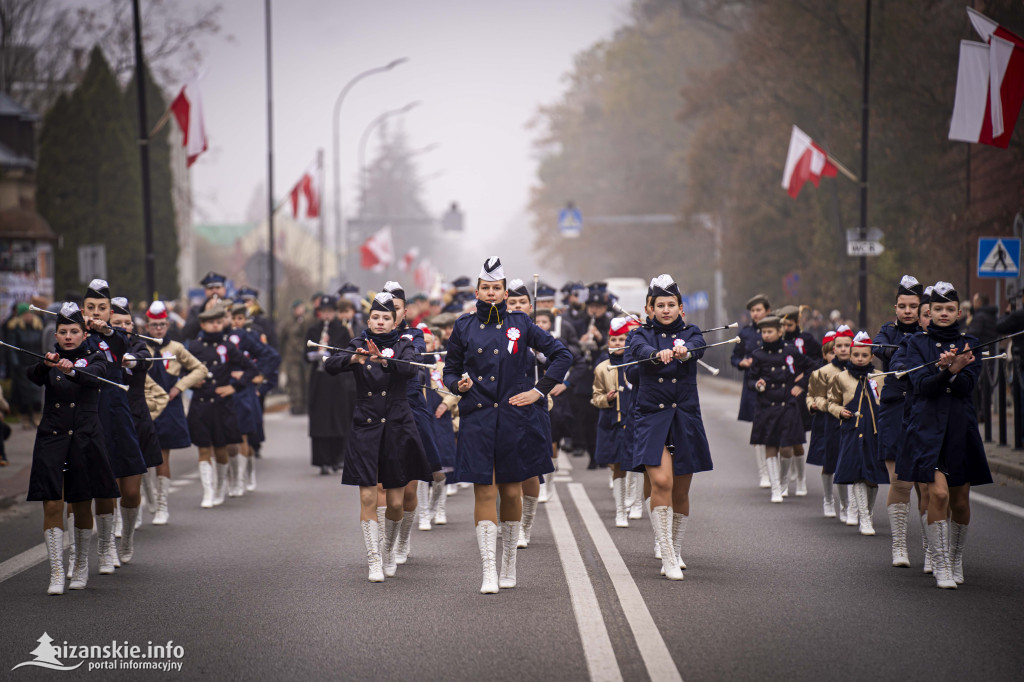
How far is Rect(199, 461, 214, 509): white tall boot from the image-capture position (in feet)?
44.7

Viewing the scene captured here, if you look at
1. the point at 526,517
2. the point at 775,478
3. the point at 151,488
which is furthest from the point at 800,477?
the point at 151,488

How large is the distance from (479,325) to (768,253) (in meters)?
33.7

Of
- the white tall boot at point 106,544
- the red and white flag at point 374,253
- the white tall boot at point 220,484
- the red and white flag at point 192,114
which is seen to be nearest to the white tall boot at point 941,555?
the white tall boot at point 106,544

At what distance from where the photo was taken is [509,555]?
9.06 meters

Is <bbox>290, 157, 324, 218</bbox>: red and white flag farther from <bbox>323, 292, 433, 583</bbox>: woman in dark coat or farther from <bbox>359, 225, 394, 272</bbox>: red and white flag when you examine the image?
<bbox>323, 292, 433, 583</bbox>: woman in dark coat

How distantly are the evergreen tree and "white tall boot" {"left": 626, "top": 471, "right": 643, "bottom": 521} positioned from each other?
3045 cm

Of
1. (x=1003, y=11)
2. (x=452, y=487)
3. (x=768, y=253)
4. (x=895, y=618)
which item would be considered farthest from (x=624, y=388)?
(x=768, y=253)

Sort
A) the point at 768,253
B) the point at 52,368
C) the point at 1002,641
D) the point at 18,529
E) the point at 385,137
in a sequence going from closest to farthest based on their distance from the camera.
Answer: the point at 1002,641, the point at 52,368, the point at 18,529, the point at 768,253, the point at 385,137

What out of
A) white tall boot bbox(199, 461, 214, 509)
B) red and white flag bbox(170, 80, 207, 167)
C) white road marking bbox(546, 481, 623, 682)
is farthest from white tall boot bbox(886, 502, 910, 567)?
red and white flag bbox(170, 80, 207, 167)

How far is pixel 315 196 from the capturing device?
38594 mm

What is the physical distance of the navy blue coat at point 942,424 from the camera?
349 inches

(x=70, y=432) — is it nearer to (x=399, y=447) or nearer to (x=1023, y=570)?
(x=399, y=447)

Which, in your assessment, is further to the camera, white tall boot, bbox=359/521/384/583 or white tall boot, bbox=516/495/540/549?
white tall boot, bbox=516/495/540/549

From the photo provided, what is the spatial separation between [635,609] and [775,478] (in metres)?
5.86
